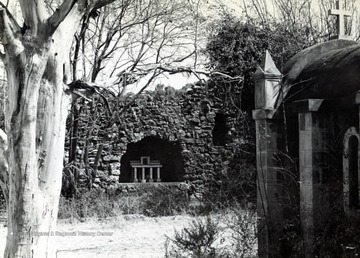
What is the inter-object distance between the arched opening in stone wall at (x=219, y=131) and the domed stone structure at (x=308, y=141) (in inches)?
364

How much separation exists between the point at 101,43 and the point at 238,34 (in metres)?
4.75

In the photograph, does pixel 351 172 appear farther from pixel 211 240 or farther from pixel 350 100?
pixel 211 240

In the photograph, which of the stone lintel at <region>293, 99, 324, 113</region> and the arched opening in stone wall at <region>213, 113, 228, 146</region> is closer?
the stone lintel at <region>293, 99, 324, 113</region>

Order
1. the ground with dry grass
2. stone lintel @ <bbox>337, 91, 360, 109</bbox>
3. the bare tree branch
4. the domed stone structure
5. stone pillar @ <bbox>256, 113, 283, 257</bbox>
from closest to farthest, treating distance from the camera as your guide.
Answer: the bare tree branch → stone lintel @ <bbox>337, 91, 360, 109</bbox> → the domed stone structure → stone pillar @ <bbox>256, 113, 283, 257</bbox> → the ground with dry grass

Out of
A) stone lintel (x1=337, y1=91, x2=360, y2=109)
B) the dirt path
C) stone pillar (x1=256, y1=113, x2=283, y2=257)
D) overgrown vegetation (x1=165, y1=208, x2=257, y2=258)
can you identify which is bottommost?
the dirt path

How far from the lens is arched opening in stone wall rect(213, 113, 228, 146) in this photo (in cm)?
1812

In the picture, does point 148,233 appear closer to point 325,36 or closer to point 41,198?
point 41,198

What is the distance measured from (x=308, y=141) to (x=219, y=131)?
11123mm

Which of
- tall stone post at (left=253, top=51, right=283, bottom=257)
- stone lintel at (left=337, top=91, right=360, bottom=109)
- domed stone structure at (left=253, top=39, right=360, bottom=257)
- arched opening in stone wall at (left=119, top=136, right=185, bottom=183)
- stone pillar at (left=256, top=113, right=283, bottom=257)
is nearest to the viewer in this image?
stone lintel at (left=337, top=91, right=360, bottom=109)

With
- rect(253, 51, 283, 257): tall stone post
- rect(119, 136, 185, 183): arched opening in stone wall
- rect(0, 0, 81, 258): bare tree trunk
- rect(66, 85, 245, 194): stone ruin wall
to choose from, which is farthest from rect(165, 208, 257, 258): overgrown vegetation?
rect(119, 136, 185, 183): arched opening in stone wall

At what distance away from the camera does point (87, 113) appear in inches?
620

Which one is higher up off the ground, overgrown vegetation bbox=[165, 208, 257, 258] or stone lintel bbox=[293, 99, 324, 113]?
stone lintel bbox=[293, 99, 324, 113]

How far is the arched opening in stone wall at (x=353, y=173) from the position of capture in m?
6.97

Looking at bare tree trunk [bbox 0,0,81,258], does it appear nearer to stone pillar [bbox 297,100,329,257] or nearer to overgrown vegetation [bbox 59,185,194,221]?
stone pillar [bbox 297,100,329,257]
